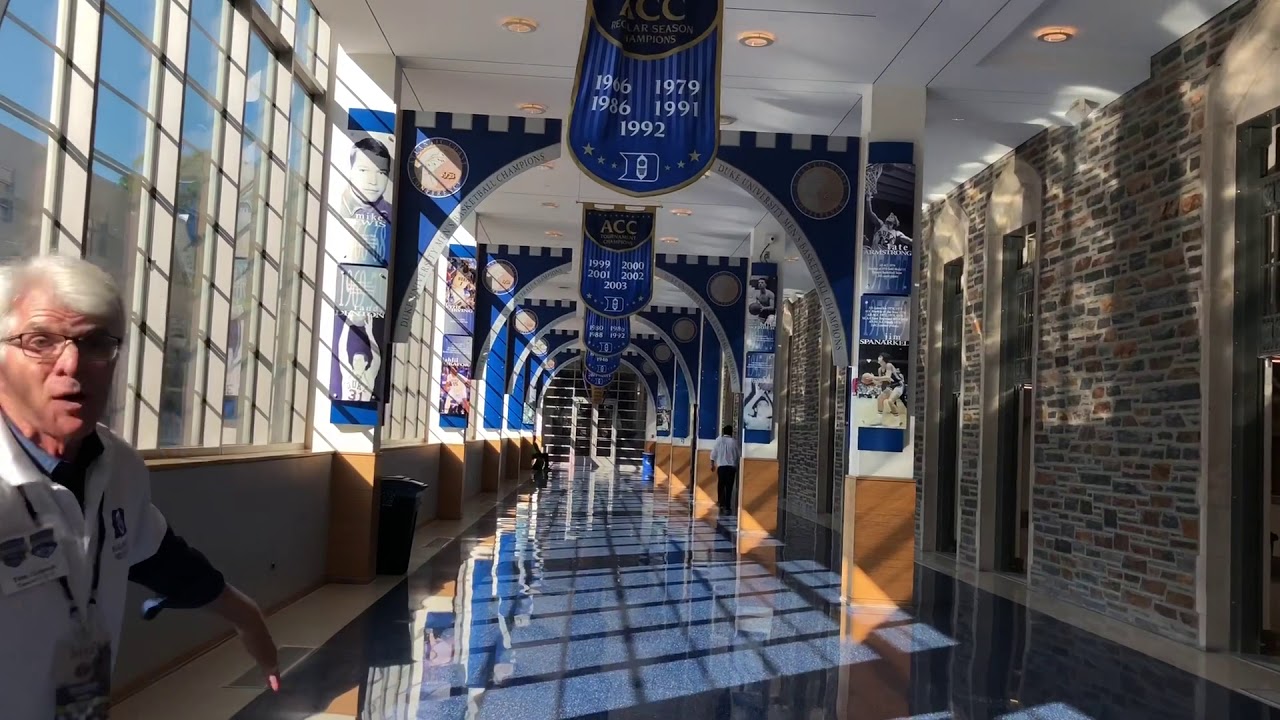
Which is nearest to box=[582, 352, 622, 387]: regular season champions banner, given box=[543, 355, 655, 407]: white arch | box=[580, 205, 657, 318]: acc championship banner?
box=[580, 205, 657, 318]: acc championship banner

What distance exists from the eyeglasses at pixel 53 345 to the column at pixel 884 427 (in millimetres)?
7672

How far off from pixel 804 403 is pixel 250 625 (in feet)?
62.3

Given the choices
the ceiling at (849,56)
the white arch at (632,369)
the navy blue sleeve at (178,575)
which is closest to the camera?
the navy blue sleeve at (178,575)

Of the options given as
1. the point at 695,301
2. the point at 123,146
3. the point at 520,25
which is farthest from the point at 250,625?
the point at 695,301

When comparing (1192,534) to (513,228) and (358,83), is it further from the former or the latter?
(513,228)

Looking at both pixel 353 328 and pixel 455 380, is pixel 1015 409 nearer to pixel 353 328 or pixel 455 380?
pixel 353 328

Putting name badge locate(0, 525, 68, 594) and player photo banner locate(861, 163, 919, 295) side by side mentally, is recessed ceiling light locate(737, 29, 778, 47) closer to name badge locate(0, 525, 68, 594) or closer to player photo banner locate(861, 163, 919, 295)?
player photo banner locate(861, 163, 919, 295)

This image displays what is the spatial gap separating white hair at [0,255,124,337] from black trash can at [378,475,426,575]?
7668 millimetres

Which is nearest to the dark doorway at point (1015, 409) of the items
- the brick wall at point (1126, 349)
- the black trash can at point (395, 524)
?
the brick wall at point (1126, 349)

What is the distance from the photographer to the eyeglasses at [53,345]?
4.70 ft

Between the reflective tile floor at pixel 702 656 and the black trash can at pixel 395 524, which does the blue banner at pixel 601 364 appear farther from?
the black trash can at pixel 395 524

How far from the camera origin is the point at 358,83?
877 cm

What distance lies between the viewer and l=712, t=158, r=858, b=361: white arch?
9.01 metres

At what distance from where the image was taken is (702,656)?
6.44 meters
